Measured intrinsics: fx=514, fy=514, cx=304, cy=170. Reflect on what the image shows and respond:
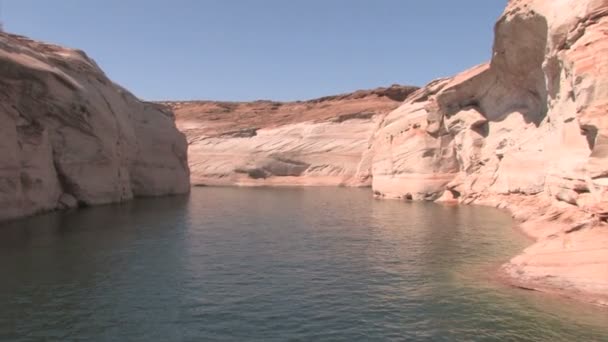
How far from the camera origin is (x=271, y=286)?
11.3m

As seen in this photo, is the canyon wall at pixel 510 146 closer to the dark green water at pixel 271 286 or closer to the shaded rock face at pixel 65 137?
the dark green water at pixel 271 286

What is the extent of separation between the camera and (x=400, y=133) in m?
36.8

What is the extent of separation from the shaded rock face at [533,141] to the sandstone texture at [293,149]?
1589cm

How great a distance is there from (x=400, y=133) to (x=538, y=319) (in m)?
28.6

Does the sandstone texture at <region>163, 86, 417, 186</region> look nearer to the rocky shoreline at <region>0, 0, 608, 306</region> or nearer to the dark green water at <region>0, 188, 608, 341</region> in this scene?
the rocky shoreline at <region>0, 0, 608, 306</region>

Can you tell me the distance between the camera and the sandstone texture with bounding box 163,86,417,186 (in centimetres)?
5634

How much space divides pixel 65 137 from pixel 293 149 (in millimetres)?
33884

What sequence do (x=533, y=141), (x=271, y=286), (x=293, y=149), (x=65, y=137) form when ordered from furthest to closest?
(x=293, y=149)
(x=65, y=137)
(x=533, y=141)
(x=271, y=286)

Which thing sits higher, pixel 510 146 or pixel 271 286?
pixel 510 146

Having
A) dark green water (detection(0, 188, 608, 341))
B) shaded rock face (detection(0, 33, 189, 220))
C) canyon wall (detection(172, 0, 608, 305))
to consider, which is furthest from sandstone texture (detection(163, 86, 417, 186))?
dark green water (detection(0, 188, 608, 341))

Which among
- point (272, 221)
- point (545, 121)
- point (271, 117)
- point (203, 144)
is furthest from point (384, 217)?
point (271, 117)

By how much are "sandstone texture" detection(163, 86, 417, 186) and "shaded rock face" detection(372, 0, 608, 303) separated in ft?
52.1

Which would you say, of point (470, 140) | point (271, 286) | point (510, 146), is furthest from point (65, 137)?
point (510, 146)

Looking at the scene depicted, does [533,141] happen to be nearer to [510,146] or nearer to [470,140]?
[510,146]
